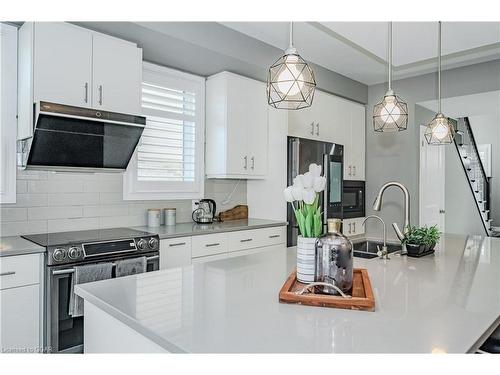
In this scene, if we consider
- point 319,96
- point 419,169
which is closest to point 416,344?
point 319,96

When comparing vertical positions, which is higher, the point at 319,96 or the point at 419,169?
the point at 319,96

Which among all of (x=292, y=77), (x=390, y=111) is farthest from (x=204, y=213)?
(x=292, y=77)

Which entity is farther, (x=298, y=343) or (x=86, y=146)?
(x=86, y=146)

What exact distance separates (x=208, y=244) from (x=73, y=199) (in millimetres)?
1103

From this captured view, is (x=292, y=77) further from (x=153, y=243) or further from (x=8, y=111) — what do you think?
(x=8, y=111)

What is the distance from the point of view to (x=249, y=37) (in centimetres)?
337

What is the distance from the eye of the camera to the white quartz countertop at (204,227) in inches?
116

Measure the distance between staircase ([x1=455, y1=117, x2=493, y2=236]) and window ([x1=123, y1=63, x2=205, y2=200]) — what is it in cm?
510

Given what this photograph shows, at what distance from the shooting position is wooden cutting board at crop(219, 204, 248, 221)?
387 cm
